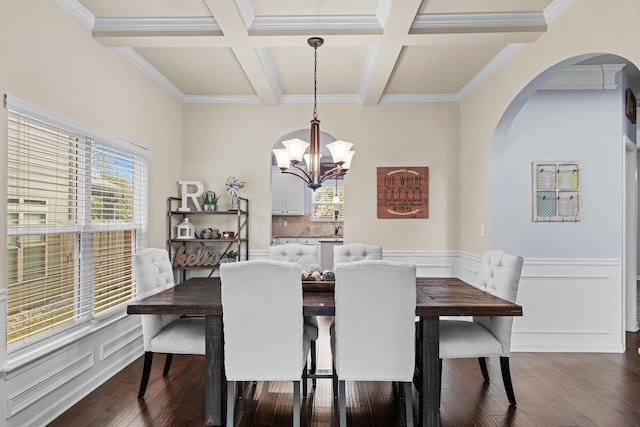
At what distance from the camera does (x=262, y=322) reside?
233 centimetres

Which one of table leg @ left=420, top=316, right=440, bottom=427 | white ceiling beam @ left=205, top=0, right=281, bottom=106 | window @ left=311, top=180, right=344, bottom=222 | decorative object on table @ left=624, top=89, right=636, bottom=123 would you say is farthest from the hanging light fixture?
window @ left=311, top=180, right=344, bottom=222

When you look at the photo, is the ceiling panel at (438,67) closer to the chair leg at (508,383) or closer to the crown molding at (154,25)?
the crown molding at (154,25)

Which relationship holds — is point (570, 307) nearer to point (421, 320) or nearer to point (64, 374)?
point (421, 320)

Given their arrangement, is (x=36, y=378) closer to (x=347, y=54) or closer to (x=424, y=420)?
(x=424, y=420)

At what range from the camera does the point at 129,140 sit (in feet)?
12.0

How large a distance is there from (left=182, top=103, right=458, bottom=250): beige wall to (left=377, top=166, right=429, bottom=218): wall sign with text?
7 cm

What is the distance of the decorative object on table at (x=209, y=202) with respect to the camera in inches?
186

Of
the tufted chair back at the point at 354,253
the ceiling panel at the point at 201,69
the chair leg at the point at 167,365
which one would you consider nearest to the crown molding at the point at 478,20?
the ceiling panel at the point at 201,69

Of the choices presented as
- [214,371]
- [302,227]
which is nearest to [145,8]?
[214,371]

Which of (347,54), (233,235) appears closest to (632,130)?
(347,54)

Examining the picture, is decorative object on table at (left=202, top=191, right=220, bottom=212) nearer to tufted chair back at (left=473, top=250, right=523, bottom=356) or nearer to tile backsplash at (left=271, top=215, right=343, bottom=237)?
tufted chair back at (left=473, top=250, right=523, bottom=356)

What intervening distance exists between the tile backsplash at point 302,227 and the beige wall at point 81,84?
3.56m

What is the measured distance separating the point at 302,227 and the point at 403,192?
3.36 m

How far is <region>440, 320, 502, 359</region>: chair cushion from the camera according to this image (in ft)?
8.87
